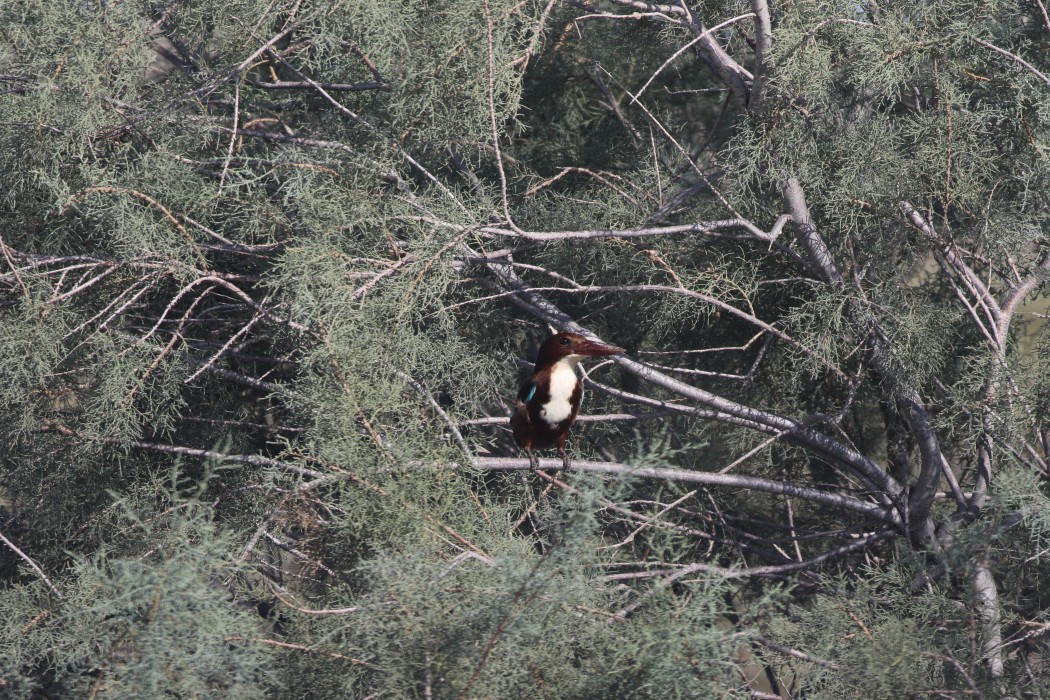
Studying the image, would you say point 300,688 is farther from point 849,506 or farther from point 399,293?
point 849,506

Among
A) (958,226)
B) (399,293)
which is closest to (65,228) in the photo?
(399,293)

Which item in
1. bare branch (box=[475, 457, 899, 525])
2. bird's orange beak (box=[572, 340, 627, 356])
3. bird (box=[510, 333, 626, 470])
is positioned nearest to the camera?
bare branch (box=[475, 457, 899, 525])

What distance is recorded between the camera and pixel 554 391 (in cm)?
384

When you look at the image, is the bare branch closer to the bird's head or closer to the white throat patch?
the white throat patch

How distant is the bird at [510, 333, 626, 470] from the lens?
3807 millimetres

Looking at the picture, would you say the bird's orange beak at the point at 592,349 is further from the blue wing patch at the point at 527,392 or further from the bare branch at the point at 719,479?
the bare branch at the point at 719,479

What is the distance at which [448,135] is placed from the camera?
361 cm

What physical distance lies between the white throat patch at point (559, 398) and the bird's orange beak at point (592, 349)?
6 cm

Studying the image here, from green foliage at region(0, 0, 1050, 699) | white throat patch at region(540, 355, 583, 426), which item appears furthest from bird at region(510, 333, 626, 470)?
green foliage at region(0, 0, 1050, 699)

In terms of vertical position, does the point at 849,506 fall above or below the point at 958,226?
below

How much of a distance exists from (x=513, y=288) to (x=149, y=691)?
213 centimetres

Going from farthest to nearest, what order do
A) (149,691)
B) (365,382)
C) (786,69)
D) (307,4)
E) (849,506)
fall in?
(849,506), (307,4), (786,69), (365,382), (149,691)

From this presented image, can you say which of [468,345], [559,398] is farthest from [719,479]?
[468,345]

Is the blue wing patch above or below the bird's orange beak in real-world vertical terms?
below
